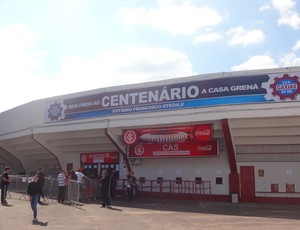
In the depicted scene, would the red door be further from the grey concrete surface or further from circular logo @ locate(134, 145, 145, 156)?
circular logo @ locate(134, 145, 145, 156)

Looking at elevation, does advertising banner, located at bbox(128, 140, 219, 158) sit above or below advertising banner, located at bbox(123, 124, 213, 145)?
below

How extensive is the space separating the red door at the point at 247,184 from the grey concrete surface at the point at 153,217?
6.90 feet

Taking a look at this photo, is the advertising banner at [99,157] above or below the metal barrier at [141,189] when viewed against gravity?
above

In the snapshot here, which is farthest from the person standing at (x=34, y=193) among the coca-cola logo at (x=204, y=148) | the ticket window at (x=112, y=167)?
the ticket window at (x=112, y=167)

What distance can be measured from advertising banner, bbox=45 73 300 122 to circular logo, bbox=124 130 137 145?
1.18 meters

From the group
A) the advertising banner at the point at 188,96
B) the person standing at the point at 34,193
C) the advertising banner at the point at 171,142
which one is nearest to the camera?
the person standing at the point at 34,193

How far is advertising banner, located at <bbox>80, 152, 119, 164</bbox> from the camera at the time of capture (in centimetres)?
2583

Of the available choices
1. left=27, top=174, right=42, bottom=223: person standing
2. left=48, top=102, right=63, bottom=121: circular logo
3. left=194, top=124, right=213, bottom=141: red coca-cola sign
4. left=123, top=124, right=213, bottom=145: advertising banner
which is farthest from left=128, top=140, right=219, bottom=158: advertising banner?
left=27, top=174, right=42, bottom=223: person standing

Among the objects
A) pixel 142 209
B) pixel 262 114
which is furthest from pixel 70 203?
pixel 262 114

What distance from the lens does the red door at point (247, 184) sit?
69.8 feet

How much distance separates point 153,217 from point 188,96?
815 centimetres

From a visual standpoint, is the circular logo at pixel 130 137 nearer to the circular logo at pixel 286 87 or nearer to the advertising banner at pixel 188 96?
the advertising banner at pixel 188 96

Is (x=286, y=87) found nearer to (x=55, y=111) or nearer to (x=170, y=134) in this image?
(x=170, y=134)

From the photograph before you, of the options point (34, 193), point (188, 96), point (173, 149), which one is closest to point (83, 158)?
point (173, 149)
